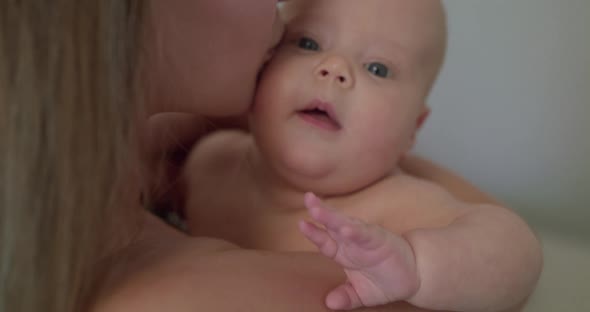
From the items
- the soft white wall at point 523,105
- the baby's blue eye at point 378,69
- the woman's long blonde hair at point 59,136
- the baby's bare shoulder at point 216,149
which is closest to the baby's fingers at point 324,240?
the woman's long blonde hair at point 59,136

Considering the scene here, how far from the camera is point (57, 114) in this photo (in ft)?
1.28

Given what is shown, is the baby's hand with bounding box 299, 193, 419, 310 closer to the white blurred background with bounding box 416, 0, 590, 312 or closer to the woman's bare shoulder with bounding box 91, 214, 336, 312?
the woman's bare shoulder with bounding box 91, 214, 336, 312

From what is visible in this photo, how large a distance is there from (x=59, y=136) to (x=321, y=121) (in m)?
0.28

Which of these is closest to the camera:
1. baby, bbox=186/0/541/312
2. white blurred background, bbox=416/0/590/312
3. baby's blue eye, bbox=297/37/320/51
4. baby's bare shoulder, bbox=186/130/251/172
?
baby, bbox=186/0/541/312

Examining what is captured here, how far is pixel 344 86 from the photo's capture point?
597 millimetres

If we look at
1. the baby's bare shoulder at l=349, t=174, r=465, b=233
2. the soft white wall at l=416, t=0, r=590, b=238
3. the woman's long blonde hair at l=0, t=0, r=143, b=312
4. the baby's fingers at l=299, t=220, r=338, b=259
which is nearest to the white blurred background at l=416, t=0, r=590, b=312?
the soft white wall at l=416, t=0, r=590, b=238

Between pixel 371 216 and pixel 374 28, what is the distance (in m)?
0.19

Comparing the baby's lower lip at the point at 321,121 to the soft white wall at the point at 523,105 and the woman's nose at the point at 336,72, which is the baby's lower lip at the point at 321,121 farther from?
the soft white wall at the point at 523,105

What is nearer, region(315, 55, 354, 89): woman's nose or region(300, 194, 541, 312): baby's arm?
region(300, 194, 541, 312): baby's arm

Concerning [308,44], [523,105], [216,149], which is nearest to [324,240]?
[308,44]

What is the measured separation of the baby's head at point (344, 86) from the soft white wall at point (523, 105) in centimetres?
47

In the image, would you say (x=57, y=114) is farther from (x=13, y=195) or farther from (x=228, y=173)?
(x=228, y=173)

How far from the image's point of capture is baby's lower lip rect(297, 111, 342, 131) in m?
0.61

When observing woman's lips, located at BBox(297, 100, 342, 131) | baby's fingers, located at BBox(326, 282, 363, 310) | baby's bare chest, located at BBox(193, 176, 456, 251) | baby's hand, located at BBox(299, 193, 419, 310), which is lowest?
baby's bare chest, located at BBox(193, 176, 456, 251)
